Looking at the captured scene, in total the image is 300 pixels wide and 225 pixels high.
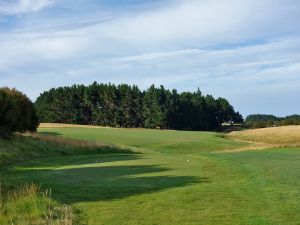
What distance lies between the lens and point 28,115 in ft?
146

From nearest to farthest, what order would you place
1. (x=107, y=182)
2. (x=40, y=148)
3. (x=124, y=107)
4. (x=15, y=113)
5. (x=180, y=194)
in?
(x=180, y=194) → (x=107, y=182) → (x=40, y=148) → (x=15, y=113) → (x=124, y=107)

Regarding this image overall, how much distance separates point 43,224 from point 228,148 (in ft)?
148

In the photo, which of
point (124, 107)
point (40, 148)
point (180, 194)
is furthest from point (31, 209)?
point (124, 107)

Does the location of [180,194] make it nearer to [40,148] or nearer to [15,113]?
[40,148]

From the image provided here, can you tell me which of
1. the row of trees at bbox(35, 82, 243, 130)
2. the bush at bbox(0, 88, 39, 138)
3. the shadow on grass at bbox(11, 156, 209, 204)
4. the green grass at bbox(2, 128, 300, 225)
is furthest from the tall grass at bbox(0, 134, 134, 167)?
the row of trees at bbox(35, 82, 243, 130)

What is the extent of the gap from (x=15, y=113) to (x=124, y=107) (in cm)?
8746

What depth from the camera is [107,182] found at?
54.7 ft

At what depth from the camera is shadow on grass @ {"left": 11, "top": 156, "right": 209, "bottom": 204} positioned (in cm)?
1414

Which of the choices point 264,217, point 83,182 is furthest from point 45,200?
point 264,217

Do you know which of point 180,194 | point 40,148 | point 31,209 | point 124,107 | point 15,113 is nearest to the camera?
point 31,209

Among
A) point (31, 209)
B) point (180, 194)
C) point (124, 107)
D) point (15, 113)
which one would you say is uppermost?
point (124, 107)

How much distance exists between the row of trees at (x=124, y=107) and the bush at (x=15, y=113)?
7860cm

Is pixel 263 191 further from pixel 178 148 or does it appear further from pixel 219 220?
pixel 178 148

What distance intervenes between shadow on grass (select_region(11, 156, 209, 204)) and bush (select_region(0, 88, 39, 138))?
19676 mm
